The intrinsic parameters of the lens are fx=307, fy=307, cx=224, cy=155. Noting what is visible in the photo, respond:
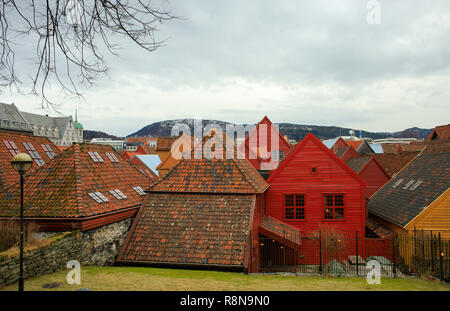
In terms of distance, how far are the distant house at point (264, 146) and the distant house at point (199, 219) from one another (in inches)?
654

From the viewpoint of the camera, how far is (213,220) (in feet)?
51.3

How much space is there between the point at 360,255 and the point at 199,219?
11118 mm

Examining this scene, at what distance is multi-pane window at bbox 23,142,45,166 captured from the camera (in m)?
22.9

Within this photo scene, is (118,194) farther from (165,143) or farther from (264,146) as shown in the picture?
(165,143)

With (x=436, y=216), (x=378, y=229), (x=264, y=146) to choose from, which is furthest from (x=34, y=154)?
(x=436, y=216)

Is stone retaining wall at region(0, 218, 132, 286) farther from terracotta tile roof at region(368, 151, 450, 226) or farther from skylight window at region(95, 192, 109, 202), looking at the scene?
terracotta tile roof at region(368, 151, 450, 226)

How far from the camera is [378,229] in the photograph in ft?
70.0

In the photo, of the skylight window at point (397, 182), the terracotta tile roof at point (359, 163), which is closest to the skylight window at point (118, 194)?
the skylight window at point (397, 182)

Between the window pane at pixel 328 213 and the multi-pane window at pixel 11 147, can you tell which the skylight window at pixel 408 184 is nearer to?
the window pane at pixel 328 213

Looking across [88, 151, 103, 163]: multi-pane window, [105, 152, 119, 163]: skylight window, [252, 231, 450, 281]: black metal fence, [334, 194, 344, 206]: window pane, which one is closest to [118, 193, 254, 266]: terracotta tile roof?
A: [252, 231, 450, 281]: black metal fence

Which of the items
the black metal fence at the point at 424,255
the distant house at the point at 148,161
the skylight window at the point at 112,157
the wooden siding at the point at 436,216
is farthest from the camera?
the distant house at the point at 148,161

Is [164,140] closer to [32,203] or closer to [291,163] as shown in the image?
[291,163]

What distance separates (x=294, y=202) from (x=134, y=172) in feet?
37.5

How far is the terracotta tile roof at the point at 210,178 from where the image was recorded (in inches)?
678
